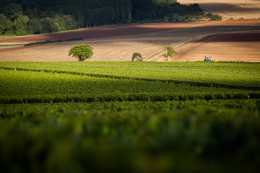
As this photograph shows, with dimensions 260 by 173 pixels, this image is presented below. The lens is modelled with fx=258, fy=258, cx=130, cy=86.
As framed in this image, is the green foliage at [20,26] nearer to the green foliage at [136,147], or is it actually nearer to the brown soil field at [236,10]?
the brown soil field at [236,10]

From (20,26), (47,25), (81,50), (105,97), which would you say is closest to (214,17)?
(47,25)

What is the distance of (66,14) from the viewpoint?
170625 millimetres

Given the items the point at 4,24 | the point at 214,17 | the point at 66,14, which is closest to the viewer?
the point at 4,24

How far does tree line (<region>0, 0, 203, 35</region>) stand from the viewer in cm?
14162

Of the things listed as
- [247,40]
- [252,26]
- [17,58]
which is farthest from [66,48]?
[252,26]

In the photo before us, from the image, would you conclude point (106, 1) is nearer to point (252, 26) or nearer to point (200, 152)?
point (252, 26)

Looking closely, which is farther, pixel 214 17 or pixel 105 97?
pixel 214 17

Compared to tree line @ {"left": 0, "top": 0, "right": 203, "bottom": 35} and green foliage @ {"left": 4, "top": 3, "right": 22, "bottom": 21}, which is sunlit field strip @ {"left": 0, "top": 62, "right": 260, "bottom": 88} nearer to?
tree line @ {"left": 0, "top": 0, "right": 203, "bottom": 35}

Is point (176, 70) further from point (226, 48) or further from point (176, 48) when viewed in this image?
point (176, 48)

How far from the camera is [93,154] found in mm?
2469

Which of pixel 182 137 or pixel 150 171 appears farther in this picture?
pixel 182 137

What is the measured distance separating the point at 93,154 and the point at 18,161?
90 cm

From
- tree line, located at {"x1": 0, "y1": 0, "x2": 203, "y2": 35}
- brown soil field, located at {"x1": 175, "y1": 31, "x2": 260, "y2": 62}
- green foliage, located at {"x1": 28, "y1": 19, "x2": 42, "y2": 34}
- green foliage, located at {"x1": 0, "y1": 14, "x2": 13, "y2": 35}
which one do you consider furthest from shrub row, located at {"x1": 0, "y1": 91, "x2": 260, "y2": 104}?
green foliage, located at {"x1": 0, "y1": 14, "x2": 13, "y2": 35}

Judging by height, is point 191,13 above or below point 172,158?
above
